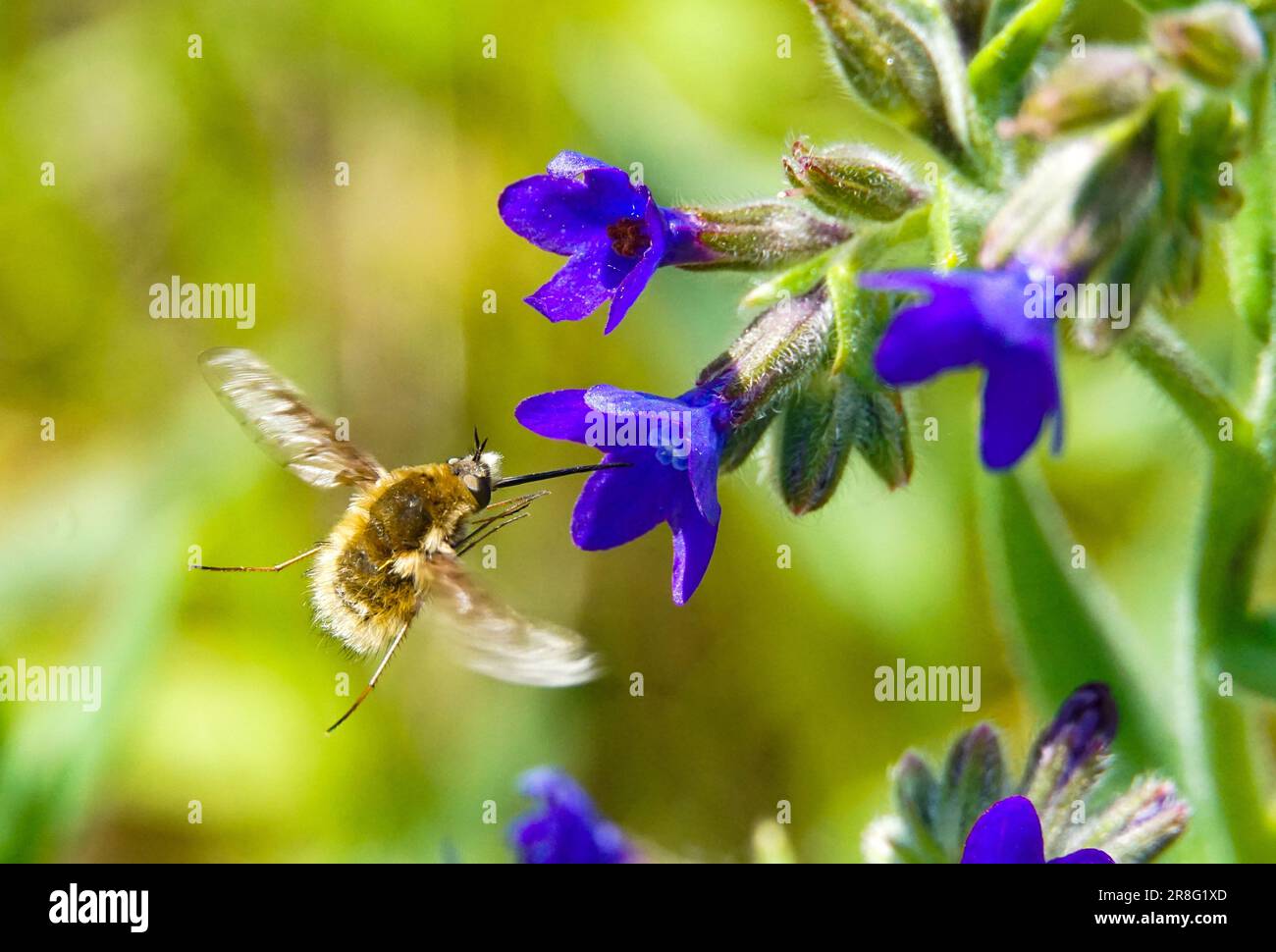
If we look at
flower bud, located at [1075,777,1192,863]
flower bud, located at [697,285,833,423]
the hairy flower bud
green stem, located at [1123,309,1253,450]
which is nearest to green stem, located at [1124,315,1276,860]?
green stem, located at [1123,309,1253,450]

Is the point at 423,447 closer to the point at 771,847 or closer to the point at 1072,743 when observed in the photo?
the point at 771,847

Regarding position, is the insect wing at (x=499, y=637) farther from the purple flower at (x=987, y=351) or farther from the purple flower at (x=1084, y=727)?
the purple flower at (x=1084, y=727)

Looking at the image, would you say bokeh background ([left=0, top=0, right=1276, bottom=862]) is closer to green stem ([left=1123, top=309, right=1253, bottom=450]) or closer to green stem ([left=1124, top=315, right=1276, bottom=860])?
green stem ([left=1124, top=315, right=1276, bottom=860])

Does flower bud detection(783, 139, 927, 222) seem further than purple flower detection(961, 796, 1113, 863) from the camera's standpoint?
Yes

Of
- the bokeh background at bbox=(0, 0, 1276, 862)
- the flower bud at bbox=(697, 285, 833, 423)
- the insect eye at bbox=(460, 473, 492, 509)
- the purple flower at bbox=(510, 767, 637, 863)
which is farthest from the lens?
the bokeh background at bbox=(0, 0, 1276, 862)

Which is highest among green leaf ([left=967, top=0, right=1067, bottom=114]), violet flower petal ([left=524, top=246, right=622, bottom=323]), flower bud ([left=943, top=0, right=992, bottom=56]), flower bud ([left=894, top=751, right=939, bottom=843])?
flower bud ([left=943, top=0, right=992, bottom=56])
